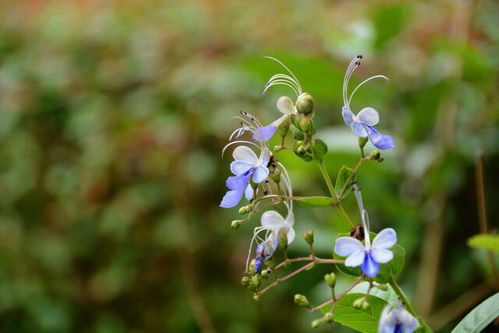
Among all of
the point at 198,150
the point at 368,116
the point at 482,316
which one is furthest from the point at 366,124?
the point at 198,150

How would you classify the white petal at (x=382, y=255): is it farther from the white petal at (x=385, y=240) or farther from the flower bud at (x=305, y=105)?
the flower bud at (x=305, y=105)

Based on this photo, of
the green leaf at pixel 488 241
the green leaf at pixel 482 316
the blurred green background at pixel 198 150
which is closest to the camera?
the green leaf at pixel 482 316

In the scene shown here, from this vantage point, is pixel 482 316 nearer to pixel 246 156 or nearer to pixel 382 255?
pixel 382 255

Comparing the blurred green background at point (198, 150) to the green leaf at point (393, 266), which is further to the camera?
the blurred green background at point (198, 150)

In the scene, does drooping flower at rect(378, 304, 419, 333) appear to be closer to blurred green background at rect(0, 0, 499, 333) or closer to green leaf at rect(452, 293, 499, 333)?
green leaf at rect(452, 293, 499, 333)

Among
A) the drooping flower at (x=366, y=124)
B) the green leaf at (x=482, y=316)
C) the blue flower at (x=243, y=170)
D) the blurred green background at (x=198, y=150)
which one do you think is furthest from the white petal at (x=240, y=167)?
the blurred green background at (x=198, y=150)

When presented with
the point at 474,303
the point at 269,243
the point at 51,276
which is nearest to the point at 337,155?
the point at 474,303

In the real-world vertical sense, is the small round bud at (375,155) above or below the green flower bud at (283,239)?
above
